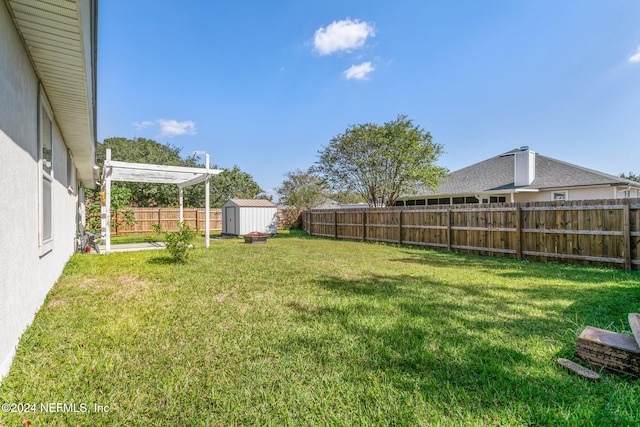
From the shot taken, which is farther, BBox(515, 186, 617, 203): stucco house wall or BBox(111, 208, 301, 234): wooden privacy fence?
BBox(111, 208, 301, 234): wooden privacy fence

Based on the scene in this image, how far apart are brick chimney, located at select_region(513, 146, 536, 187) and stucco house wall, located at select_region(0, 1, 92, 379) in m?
18.4

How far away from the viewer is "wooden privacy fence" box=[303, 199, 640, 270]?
22.6 feet

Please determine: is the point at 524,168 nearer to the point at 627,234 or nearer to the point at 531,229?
the point at 531,229

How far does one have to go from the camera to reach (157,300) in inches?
171

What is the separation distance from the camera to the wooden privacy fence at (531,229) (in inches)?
271

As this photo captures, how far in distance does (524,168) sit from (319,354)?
17.2 m

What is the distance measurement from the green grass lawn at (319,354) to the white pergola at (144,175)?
4.81 metres

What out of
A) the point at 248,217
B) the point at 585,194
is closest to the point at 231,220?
the point at 248,217

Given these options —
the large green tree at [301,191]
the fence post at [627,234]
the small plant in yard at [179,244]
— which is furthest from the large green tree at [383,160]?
the small plant in yard at [179,244]

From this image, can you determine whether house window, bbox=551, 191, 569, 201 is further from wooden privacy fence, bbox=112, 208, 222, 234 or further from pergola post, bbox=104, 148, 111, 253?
wooden privacy fence, bbox=112, 208, 222, 234

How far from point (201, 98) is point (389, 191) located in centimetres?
1137

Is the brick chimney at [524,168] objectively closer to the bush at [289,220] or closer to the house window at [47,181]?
the bush at [289,220]

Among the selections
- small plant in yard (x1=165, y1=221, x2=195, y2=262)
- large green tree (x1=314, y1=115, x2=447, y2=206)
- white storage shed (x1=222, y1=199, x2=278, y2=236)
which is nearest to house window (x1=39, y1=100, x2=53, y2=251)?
small plant in yard (x1=165, y1=221, x2=195, y2=262)

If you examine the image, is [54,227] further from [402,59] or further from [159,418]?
[402,59]
